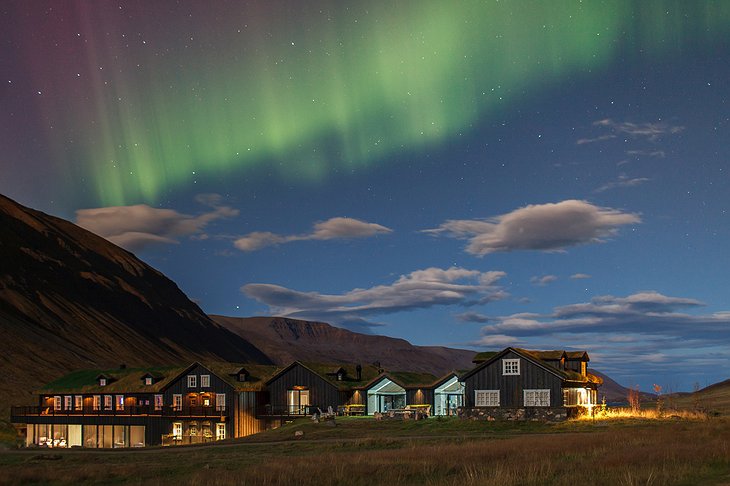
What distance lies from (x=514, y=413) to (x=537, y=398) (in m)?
2.65

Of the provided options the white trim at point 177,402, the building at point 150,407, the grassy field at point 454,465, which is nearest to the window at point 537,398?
the grassy field at point 454,465

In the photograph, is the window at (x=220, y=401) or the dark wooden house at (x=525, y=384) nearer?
the dark wooden house at (x=525, y=384)

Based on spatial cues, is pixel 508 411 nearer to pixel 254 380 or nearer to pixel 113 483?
pixel 254 380

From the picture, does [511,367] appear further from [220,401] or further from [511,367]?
[220,401]

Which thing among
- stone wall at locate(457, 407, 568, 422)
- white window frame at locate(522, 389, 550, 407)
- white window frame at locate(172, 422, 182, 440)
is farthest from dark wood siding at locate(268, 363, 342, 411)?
white window frame at locate(522, 389, 550, 407)

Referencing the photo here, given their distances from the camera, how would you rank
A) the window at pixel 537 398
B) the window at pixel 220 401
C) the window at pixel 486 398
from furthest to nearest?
the window at pixel 220 401 < the window at pixel 486 398 < the window at pixel 537 398

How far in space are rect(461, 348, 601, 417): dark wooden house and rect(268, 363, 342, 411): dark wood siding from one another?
857 inches

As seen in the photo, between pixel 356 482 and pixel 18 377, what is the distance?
153113 millimetres

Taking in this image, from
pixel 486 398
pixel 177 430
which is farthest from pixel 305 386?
pixel 486 398

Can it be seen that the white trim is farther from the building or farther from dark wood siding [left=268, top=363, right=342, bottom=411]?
dark wood siding [left=268, top=363, right=342, bottom=411]

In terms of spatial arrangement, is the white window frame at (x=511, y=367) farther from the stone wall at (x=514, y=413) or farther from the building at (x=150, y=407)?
the building at (x=150, y=407)

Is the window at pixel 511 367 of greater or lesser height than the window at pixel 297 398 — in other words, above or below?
above

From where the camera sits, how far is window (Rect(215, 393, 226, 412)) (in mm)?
96125

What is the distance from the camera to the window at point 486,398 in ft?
249
